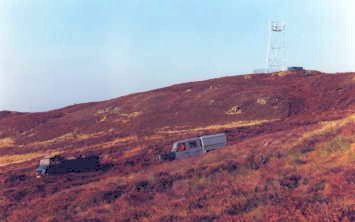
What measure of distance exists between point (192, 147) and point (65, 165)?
10.7 meters

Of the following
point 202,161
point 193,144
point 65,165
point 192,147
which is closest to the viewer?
point 202,161

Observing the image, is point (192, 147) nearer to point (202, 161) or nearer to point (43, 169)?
point (202, 161)

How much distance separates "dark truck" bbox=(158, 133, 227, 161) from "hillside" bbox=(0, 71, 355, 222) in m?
1.52

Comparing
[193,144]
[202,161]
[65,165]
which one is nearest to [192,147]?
[193,144]

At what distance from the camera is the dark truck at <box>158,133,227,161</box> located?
37000 millimetres

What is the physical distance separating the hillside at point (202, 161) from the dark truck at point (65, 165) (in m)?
1.07

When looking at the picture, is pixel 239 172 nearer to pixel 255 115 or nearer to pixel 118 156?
pixel 118 156

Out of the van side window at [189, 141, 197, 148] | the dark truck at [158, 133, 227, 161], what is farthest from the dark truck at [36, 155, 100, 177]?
the van side window at [189, 141, 197, 148]

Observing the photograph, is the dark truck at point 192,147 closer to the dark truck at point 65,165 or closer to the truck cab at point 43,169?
the dark truck at point 65,165

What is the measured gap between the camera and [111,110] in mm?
71125

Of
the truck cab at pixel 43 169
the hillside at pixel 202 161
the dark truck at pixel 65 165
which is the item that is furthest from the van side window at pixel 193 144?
the truck cab at pixel 43 169

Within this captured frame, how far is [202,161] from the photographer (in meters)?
27.5

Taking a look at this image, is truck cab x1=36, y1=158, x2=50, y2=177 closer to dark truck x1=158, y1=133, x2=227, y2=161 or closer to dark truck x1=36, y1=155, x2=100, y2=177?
dark truck x1=36, y1=155, x2=100, y2=177

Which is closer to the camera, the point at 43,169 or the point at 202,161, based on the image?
the point at 202,161
